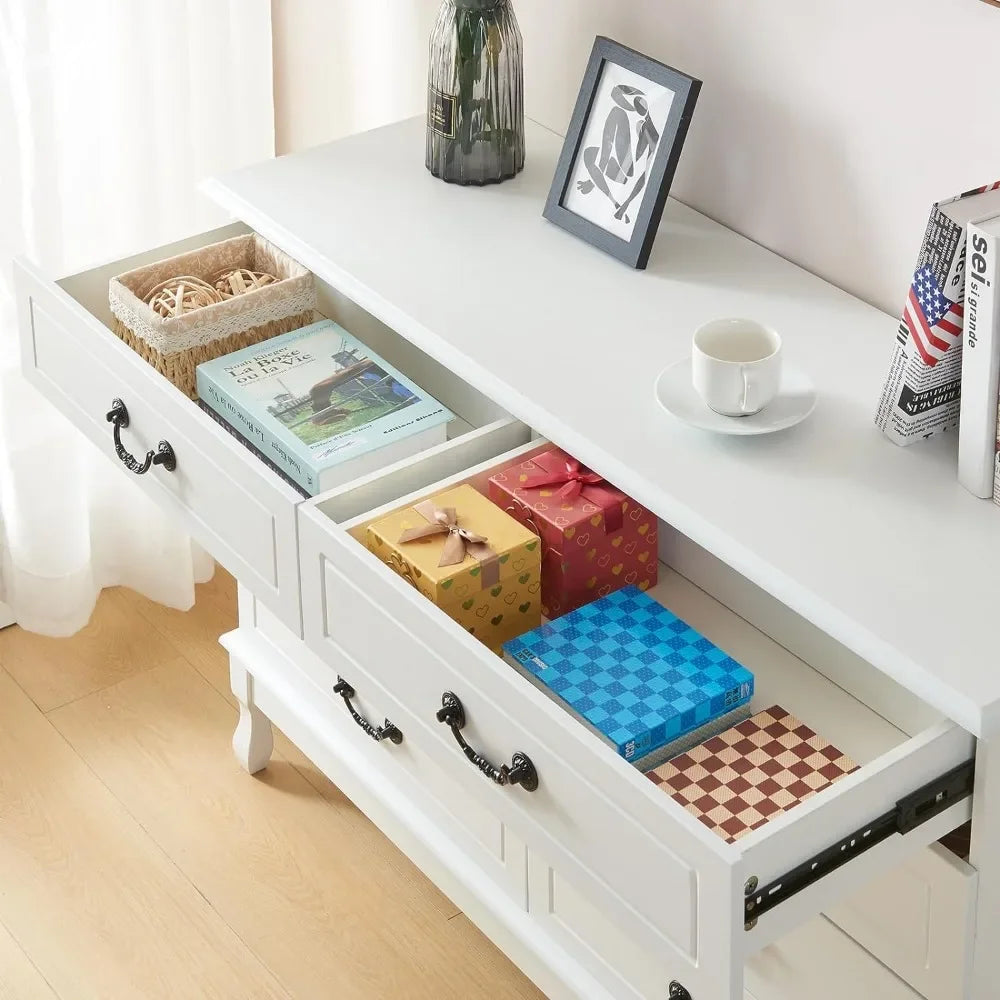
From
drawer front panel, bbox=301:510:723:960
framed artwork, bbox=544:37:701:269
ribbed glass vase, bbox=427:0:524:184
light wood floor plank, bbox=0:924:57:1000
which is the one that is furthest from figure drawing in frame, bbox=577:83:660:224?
light wood floor plank, bbox=0:924:57:1000

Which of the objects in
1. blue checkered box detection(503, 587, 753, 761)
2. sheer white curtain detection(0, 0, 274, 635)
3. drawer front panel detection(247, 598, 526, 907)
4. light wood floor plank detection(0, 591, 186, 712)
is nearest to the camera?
blue checkered box detection(503, 587, 753, 761)

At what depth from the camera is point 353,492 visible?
4.50 ft

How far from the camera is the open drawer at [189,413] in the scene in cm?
138

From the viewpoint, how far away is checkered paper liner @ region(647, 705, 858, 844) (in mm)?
1205

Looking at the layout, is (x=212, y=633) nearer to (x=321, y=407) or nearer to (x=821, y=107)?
(x=321, y=407)

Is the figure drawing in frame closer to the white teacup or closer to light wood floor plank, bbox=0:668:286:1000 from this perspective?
the white teacup

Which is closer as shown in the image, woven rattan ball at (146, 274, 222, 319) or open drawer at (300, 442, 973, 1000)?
open drawer at (300, 442, 973, 1000)

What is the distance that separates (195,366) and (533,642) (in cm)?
50

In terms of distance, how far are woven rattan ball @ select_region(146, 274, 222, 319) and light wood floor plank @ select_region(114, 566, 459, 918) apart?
29.0 inches

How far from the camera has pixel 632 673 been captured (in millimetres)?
1288

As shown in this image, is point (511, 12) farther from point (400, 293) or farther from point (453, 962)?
point (453, 962)

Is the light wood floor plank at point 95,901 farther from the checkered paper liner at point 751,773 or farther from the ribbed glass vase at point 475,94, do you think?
the ribbed glass vase at point 475,94

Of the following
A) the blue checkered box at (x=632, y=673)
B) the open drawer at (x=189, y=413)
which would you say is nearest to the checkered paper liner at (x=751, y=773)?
the blue checkered box at (x=632, y=673)

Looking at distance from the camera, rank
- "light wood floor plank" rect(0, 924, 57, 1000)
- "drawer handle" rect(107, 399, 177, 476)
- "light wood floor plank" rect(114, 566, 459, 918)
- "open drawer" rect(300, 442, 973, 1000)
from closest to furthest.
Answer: "open drawer" rect(300, 442, 973, 1000)
"drawer handle" rect(107, 399, 177, 476)
"light wood floor plank" rect(0, 924, 57, 1000)
"light wood floor plank" rect(114, 566, 459, 918)
